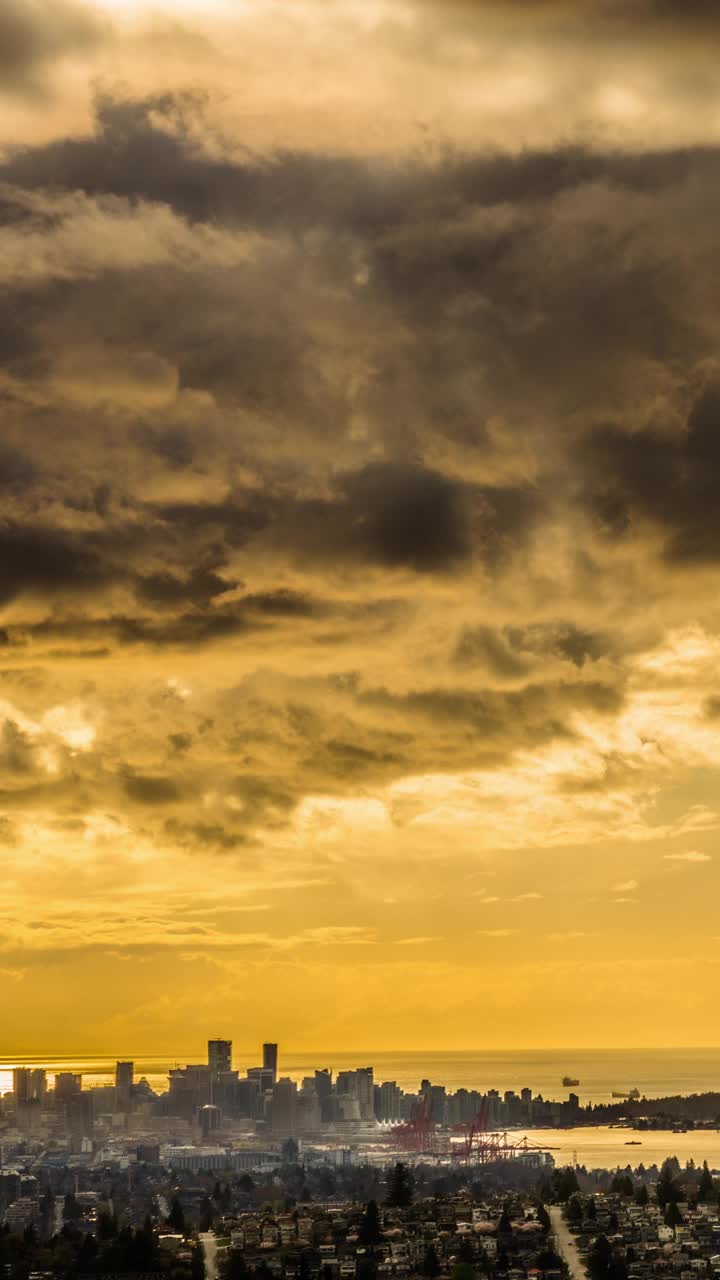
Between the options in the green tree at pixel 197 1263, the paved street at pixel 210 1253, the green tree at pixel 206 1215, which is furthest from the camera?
the green tree at pixel 206 1215

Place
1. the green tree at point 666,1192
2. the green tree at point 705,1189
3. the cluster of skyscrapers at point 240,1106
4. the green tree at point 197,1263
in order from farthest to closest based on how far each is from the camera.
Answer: the cluster of skyscrapers at point 240,1106 → the green tree at point 705,1189 → the green tree at point 666,1192 → the green tree at point 197,1263

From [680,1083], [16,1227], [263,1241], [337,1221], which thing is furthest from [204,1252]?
[680,1083]

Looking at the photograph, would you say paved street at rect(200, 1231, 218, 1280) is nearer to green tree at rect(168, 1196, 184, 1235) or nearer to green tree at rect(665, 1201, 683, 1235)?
green tree at rect(168, 1196, 184, 1235)

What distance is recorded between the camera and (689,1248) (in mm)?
24219

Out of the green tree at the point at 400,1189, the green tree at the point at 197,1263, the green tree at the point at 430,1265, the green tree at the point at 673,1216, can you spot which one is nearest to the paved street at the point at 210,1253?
the green tree at the point at 197,1263

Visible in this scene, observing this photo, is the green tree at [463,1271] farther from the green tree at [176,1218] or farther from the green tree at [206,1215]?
the green tree at [206,1215]

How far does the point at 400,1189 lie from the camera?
31.0 metres

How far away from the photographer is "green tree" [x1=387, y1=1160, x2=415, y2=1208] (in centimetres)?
3044

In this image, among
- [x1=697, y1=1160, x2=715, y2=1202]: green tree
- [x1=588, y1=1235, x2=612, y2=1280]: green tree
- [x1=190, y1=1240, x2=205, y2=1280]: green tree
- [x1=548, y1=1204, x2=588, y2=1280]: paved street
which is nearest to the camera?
[x1=588, y1=1235, x2=612, y2=1280]: green tree

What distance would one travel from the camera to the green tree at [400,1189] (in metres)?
30.4

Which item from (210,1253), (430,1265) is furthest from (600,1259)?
(210,1253)

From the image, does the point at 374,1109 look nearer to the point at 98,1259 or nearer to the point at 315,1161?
the point at 315,1161

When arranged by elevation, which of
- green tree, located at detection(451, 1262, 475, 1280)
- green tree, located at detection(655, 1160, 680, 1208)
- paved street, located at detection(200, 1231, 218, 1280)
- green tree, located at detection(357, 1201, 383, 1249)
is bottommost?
green tree, located at detection(451, 1262, 475, 1280)

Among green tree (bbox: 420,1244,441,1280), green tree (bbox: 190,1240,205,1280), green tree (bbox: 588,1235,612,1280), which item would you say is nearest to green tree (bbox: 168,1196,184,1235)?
green tree (bbox: 190,1240,205,1280)
